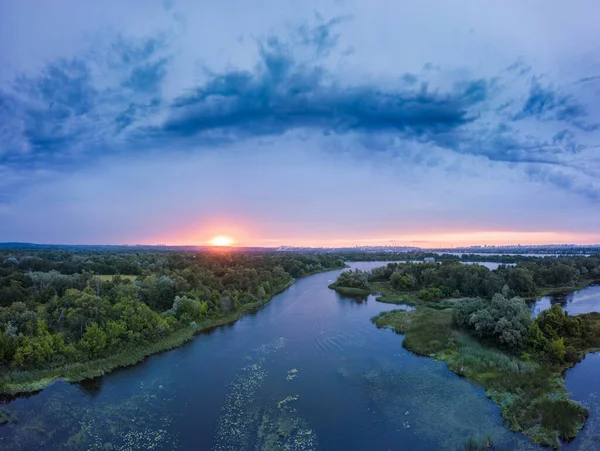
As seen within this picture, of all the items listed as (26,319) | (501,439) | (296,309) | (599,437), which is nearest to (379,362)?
(501,439)

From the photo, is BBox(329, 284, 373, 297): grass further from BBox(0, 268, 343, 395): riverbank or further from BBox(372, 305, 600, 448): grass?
BBox(0, 268, 343, 395): riverbank

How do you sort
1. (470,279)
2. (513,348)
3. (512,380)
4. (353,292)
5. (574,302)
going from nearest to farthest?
(512,380), (513,348), (574,302), (470,279), (353,292)

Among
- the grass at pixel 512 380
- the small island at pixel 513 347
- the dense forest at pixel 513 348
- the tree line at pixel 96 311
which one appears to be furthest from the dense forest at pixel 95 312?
the grass at pixel 512 380

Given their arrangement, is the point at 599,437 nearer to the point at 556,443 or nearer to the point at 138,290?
the point at 556,443

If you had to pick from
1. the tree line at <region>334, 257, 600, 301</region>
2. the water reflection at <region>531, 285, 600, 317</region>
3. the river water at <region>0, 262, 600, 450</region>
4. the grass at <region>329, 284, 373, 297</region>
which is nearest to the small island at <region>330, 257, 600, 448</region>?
the river water at <region>0, 262, 600, 450</region>

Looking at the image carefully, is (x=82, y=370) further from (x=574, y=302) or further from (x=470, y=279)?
(x=574, y=302)

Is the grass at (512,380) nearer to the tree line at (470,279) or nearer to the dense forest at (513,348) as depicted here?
the dense forest at (513,348)

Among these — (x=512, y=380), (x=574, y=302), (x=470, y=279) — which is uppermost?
(x=470, y=279)

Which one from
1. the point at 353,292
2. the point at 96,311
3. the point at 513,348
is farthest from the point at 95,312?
the point at 353,292
